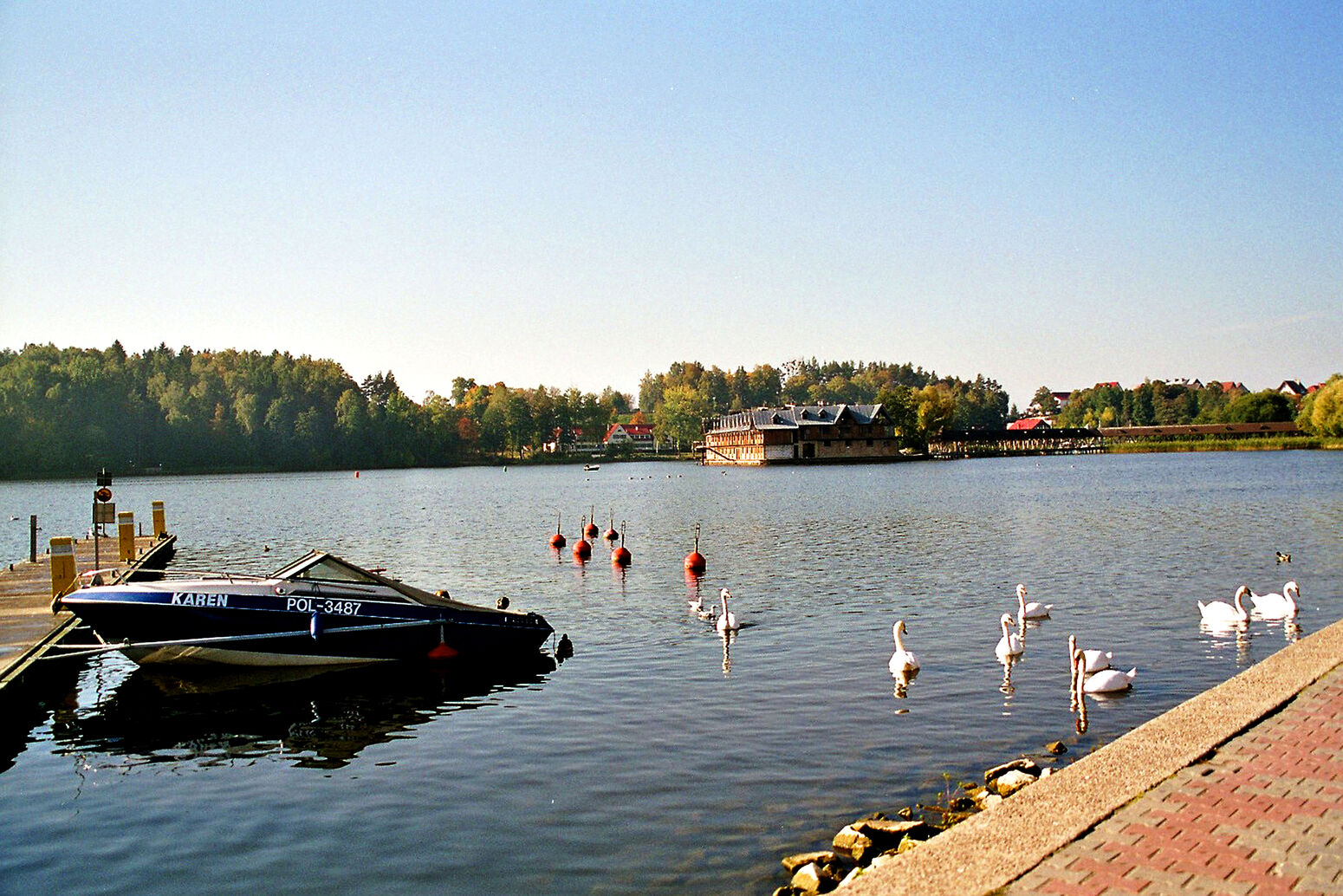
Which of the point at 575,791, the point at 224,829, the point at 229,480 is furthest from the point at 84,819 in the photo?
the point at 229,480

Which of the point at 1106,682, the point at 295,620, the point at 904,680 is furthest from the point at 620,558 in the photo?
the point at 1106,682

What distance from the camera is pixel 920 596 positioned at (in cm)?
2738

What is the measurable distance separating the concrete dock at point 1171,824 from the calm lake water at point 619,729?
2.58 metres

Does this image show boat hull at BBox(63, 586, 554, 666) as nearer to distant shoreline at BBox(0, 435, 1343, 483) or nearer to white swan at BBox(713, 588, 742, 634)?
white swan at BBox(713, 588, 742, 634)

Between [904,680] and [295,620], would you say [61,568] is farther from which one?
[904,680]

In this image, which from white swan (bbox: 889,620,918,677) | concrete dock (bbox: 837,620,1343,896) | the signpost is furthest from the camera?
the signpost

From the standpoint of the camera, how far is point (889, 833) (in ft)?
33.2

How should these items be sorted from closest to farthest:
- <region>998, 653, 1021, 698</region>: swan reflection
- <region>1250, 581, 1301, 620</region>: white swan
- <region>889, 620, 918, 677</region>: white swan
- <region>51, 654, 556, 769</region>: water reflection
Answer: <region>51, 654, 556, 769</region>: water reflection → <region>998, 653, 1021, 698</region>: swan reflection → <region>889, 620, 918, 677</region>: white swan → <region>1250, 581, 1301, 620</region>: white swan

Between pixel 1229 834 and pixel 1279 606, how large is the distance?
1742 centimetres

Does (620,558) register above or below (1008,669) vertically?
above

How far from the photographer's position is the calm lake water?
422 inches

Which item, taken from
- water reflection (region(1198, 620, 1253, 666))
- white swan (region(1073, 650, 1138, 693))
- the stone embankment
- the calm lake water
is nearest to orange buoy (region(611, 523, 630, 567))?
the calm lake water

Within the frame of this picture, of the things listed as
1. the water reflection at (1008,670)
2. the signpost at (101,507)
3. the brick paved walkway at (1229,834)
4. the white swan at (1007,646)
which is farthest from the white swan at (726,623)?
the signpost at (101,507)

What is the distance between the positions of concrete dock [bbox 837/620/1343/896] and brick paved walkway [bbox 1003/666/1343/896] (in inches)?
0.5
